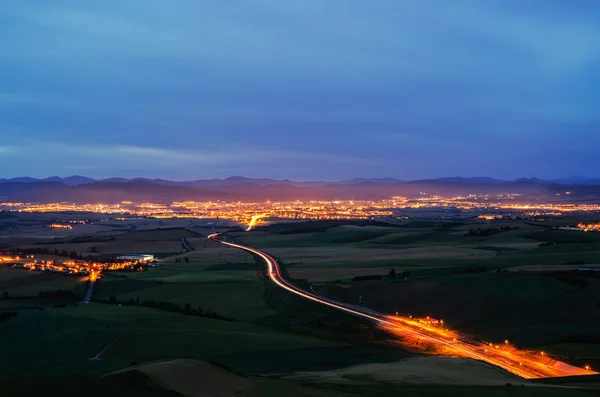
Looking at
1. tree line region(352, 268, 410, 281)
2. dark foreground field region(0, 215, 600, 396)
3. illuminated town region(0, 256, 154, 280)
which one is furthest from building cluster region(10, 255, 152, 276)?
tree line region(352, 268, 410, 281)

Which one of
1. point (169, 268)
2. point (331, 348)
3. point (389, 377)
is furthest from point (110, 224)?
point (389, 377)

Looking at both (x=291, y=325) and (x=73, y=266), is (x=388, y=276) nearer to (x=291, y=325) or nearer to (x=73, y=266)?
(x=291, y=325)

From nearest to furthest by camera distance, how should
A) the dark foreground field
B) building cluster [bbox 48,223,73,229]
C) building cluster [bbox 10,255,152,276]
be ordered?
the dark foreground field
building cluster [bbox 10,255,152,276]
building cluster [bbox 48,223,73,229]

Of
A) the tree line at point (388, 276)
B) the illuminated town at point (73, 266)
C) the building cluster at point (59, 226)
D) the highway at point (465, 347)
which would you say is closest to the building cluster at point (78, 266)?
the illuminated town at point (73, 266)

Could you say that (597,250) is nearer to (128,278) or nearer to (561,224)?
(561,224)

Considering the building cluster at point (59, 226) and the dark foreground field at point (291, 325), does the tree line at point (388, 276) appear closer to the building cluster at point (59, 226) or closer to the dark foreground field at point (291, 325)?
the dark foreground field at point (291, 325)

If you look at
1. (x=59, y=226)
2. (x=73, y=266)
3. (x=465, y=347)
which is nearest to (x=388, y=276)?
(x=465, y=347)

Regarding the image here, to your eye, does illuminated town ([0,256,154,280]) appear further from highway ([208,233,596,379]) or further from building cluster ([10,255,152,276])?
highway ([208,233,596,379])
